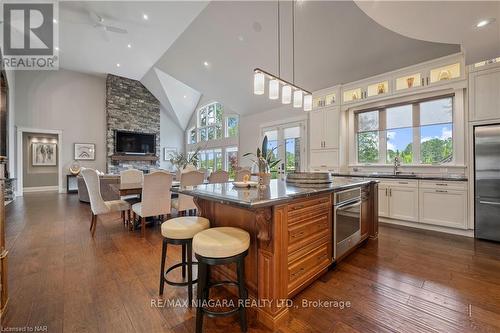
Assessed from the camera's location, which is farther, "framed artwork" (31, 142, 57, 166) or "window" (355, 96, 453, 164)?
"framed artwork" (31, 142, 57, 166)

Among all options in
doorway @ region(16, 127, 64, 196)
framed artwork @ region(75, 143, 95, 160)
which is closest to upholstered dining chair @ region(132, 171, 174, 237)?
framed artwork @ region(75, 143, 95, 160)

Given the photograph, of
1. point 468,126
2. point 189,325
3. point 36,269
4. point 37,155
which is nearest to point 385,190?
point 468,126

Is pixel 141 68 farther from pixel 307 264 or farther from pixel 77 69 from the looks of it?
pixel 307 264

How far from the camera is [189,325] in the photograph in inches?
58.4

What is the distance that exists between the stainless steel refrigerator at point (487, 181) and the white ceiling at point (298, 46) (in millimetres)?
1493

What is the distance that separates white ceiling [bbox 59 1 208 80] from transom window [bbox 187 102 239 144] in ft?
9.66

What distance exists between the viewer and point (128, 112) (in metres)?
9.63

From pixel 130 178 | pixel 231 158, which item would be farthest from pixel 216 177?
pixel 231 158

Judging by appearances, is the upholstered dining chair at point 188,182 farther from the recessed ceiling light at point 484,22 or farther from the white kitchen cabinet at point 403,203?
the recessed ceiling light at point 484,22

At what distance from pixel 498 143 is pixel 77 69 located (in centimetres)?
1232

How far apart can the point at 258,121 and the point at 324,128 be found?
2837 mm

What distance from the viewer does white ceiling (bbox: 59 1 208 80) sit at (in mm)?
5016
